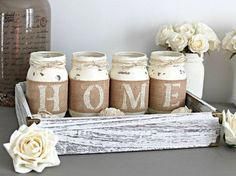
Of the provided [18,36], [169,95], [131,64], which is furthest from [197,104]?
[18,36]

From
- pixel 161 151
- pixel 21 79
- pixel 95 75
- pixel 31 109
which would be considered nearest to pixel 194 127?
pixel 161 151

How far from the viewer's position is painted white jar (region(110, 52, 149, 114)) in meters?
1.00

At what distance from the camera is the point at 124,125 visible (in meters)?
0.90

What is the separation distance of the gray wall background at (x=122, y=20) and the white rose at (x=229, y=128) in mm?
403

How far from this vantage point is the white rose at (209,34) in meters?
1.20

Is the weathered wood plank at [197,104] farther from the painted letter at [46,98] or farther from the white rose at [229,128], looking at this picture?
the painted letter at [46,98]

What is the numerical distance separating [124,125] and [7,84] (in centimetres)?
39

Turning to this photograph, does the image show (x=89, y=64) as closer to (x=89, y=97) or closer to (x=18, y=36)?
(x=89, y=97)

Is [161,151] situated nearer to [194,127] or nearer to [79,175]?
[194,127]

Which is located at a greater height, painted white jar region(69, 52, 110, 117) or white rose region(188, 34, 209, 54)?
white rose region(188, 34, 209, 54)

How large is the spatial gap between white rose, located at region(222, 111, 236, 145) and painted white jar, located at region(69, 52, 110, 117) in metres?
0.25

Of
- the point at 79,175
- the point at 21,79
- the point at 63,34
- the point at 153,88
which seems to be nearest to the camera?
the point at 79,175

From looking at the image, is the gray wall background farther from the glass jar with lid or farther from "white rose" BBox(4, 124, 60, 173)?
"white rose" BBox(4, 124, 60, 173)

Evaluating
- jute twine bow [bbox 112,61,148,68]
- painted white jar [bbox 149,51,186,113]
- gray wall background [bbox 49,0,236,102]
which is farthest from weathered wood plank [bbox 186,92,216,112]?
gray wall background [bbox 49,0,236,102]
